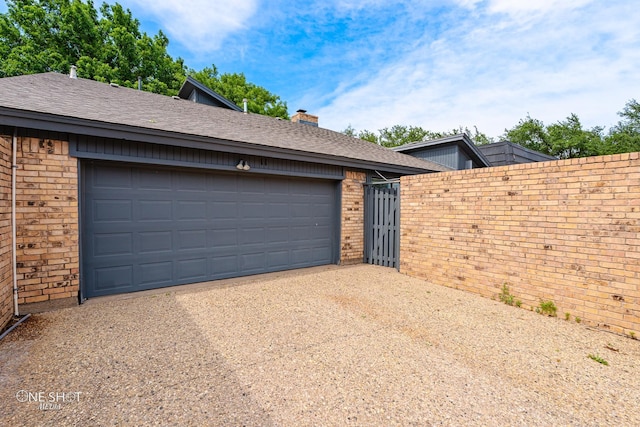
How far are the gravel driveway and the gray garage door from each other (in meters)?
0.71

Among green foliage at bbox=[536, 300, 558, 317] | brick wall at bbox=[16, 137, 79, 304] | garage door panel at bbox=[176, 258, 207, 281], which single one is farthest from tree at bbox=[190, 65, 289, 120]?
green foliage at bbox=[536, 300, 558, 317]

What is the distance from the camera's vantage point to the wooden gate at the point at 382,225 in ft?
22.1

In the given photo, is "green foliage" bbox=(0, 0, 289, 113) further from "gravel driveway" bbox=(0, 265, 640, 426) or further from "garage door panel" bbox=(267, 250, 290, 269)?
"gravel driveway" bbox=(0, 265, 640, 426)

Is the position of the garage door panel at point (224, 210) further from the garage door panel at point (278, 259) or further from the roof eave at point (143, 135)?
the garage door panel at point (278, 259)

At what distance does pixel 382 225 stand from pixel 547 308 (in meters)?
3.60

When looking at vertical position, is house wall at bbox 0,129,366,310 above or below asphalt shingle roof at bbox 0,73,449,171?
below

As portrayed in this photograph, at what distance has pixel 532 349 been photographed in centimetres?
302

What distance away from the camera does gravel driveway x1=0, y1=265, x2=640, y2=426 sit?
2.03m

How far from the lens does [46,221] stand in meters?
3.91

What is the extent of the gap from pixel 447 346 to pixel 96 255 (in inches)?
202

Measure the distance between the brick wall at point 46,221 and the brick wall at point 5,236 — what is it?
19 cm

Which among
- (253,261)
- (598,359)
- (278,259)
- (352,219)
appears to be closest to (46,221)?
(253,261)

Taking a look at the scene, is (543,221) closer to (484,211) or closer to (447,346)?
(484,211)

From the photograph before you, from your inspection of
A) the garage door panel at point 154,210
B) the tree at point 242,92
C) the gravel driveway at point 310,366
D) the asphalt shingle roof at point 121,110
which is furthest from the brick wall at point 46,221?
the tree at point 242,92
